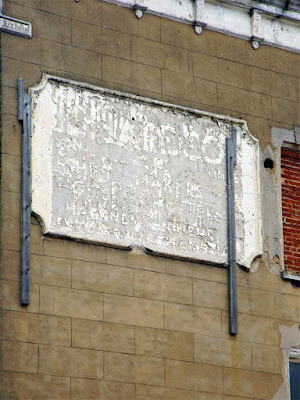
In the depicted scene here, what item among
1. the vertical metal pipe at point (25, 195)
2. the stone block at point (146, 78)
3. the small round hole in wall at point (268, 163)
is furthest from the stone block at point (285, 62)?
the vertical metal pipe at point (25, 195)

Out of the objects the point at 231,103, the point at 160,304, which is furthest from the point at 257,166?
the point at 160,304

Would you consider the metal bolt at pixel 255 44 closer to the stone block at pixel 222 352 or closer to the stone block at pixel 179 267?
the stone block at pixel 179 267

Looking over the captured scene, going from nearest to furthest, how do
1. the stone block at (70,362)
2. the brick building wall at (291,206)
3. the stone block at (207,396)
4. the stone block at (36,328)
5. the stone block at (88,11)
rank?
the stone block at (36,328) → the stone block at (70,362) → the stone block at (207,396) → the stone block at (88,11) → the brick building wall at (291,206)

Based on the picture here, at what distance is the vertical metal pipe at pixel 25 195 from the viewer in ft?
54.9

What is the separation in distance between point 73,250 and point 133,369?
177 centimetres

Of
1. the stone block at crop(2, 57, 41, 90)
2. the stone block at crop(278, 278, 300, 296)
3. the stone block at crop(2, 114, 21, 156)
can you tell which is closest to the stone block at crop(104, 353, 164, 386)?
the stone block at crop(278, 278, 300, 296)

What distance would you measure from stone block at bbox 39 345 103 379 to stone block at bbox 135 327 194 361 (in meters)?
0.65

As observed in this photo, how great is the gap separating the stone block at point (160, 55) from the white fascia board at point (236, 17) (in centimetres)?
49

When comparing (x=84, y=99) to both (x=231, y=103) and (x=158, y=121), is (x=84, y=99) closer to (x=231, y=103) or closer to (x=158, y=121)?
(x=158, y=121)

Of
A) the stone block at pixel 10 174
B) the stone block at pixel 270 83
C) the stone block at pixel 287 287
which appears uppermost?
the stone block at pixel 270 83

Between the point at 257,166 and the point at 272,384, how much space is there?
3.22 metres

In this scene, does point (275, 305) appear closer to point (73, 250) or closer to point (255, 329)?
point (255, 329)

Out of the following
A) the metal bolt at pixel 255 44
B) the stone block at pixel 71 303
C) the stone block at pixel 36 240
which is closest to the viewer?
the stone block at pixel 71 303

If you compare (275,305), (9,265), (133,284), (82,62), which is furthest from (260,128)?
(9,265)
